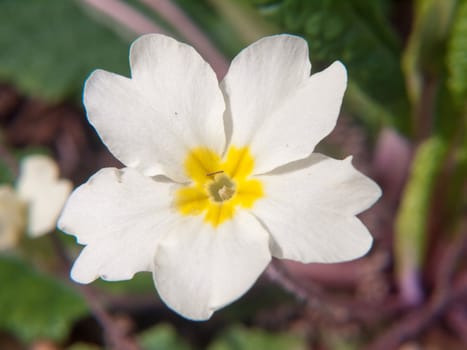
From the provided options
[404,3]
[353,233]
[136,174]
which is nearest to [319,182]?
[353,233]

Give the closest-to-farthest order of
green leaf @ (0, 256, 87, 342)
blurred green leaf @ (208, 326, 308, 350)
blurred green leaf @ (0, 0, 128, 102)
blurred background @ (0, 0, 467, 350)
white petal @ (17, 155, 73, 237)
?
blurred background @ (0, 0, 467, 350)
white petal @ (17, 155, 73, 237)
blurred green leaf @ (208, 326, 308, 350)
green leaf @ (0, 256, 87, 342)
blurred green leaf @ (0, 0, 128, 102)

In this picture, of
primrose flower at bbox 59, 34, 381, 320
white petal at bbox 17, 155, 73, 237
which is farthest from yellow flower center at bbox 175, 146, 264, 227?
white petal at bbox 17, 155, 73, 237

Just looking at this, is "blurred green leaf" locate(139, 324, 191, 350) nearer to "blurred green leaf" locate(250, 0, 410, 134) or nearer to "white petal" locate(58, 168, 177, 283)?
"blurred green leaf" locate(250, 0, 410, 134)

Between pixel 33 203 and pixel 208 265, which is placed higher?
pixel 208 265

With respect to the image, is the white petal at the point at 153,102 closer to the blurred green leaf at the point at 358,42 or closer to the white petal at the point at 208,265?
the white petal at the point at 208,265

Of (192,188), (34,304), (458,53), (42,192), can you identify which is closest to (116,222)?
(192,188)

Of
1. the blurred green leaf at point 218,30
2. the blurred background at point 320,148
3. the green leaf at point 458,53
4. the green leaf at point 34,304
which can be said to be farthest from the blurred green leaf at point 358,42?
the green leaf at point 34,304

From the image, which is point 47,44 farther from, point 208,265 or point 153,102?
point 208,265

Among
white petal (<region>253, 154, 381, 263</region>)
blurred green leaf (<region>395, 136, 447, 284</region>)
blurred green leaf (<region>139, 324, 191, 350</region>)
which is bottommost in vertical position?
blurred green leaf (<region>139, 324, 191, 350</region>)
